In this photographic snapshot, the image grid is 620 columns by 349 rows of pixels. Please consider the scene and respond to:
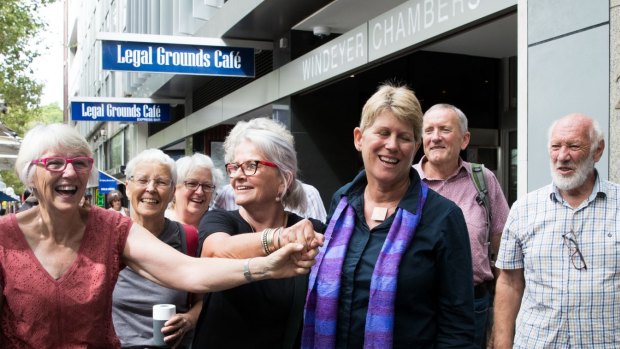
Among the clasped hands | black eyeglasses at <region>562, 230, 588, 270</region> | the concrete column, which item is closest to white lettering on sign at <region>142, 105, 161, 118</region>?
the concrete column

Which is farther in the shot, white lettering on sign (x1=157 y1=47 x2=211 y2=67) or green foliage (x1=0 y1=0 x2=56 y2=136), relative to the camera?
green foliage (x1=0 y1=0 x2=56 y2=136)

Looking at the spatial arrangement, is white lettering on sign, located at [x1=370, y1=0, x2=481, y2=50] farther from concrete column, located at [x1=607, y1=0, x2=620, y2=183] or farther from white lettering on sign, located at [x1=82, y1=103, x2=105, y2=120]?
white lettering on sign, located at [x1=82, y1=103, x2=105, y2=120]

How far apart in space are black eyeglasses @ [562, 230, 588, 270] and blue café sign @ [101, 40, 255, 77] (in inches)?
313

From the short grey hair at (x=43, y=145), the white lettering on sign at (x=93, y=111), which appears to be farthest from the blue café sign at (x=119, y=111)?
the short grey hair at (x=43, y=145)

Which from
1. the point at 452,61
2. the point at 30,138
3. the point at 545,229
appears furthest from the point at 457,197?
the point at 452,61

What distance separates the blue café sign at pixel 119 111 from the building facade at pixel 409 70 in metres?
0.48

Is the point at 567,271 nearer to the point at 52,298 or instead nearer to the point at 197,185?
the point at 52,298

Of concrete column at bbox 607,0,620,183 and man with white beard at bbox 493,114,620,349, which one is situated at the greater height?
concrete column at bbox 607,0,620,183

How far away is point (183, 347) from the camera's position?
3.44 m

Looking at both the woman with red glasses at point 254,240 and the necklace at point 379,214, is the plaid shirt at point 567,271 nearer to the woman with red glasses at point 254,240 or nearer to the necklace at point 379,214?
the necklace at point 379,214

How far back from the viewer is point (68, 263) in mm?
2631

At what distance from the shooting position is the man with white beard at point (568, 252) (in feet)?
10.5

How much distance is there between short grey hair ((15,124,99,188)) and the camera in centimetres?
259

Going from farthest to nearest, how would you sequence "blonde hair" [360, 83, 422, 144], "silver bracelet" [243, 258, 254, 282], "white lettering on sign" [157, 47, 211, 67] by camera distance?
"white lettering on sign" [157, 47, 211, 67] → "blonde hair" [360, 83, 422, 144] → "silver bracelet" [243, 258, 254, 282]
